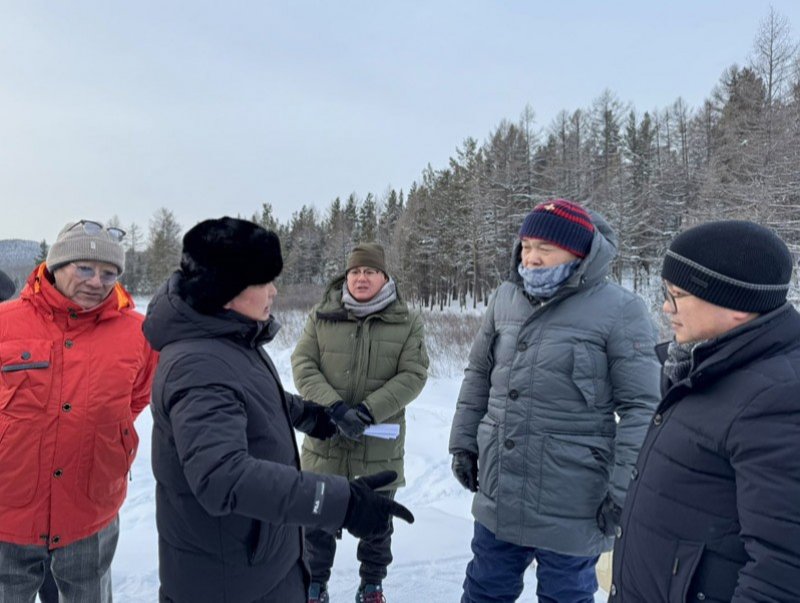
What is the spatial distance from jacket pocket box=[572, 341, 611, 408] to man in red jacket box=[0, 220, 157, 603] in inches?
72.2

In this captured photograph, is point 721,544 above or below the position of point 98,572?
above

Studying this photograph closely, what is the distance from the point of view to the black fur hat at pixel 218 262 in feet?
5.03

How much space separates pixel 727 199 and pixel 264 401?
21716 mm

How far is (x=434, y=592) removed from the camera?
3039 millimetres

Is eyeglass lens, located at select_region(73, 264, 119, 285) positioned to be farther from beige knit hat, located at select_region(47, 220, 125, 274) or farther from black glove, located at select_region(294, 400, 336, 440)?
black glove, located at select_region(294, 400, 336, 440)

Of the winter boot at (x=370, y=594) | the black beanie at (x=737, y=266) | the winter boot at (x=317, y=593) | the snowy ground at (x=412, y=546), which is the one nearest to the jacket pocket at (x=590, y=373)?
the black beanie at (x=737, y=266)

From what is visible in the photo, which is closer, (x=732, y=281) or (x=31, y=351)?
(x=732, y=281)

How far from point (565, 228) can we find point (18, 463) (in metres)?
2.30

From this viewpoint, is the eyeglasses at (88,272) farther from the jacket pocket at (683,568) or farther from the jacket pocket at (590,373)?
the jacket pocket at (683,568)

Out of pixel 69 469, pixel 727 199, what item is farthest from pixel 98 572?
pixel 727 199

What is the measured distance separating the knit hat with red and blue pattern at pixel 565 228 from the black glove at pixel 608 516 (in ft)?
3.20

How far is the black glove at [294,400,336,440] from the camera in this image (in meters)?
2.19

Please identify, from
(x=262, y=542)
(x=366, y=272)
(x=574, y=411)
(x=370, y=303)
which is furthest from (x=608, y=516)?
(x=366, y=272)

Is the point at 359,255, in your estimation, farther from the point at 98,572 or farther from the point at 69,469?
the point at 98,572
